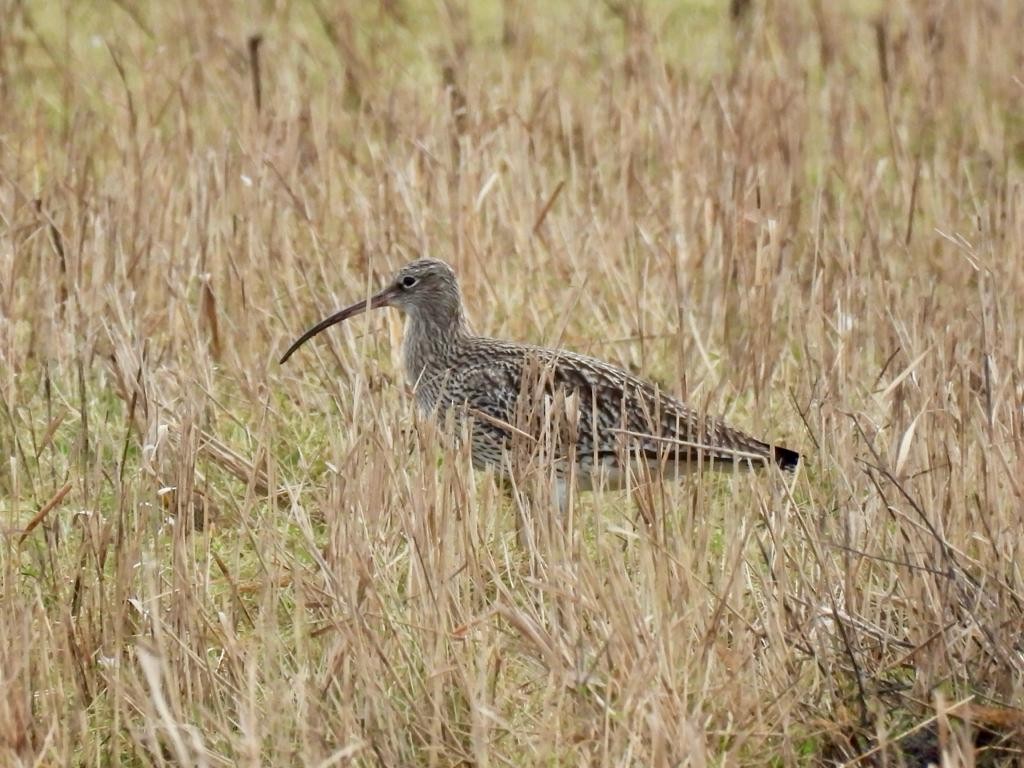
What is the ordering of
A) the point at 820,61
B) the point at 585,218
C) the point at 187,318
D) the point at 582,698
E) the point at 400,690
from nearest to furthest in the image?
the point at 582,698 < the point at 400,690 < the point at 187,318 < the point at 585,218 < the point at 820,61

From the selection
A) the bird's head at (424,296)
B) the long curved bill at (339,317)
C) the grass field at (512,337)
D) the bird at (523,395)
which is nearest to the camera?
the grass field at (512,337)

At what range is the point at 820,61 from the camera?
1043 centimetres

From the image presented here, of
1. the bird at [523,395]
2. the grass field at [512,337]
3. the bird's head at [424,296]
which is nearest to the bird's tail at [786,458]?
the bird at [523,395]

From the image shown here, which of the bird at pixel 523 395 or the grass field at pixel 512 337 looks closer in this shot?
the grass field at pixel 512 337

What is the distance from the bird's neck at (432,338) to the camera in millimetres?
6434

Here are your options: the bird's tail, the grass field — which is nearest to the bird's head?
the grass field

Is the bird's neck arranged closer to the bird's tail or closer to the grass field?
the grass field

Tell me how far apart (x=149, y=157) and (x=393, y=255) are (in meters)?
1.22

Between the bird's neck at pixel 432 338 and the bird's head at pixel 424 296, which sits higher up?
the bird's head at pixel 424 296

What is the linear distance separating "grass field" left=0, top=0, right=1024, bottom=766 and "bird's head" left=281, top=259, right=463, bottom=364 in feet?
0.75

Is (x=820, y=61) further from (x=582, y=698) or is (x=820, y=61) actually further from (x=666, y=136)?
(x=582, y=698)

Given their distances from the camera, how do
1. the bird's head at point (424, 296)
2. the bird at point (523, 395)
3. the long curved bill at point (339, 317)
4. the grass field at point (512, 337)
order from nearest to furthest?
1. the grass field at point (512, 337)
2. the bird at point (523, 395)
3. the long curved bill at point (339, 317)
4. the bird's head at point (424, 296)

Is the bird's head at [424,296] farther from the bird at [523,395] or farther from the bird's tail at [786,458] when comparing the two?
the bird's tail at [786,458]

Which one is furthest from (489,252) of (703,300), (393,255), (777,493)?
(777,493)
